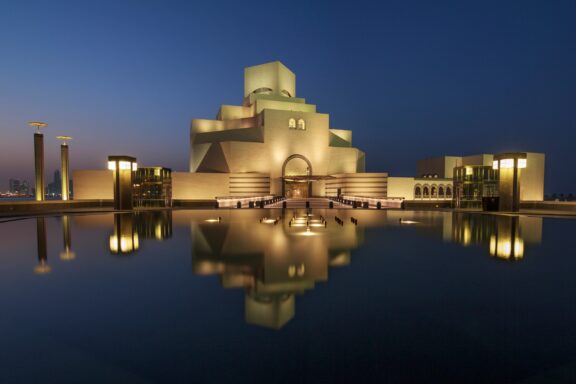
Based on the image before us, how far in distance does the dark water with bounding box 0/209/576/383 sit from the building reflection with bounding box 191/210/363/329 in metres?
0.04

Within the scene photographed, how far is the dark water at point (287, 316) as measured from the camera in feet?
9.98

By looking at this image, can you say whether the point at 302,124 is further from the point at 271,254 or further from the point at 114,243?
the point at 271,254

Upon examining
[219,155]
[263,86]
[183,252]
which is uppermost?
[263,86]

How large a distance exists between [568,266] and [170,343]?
370 inches

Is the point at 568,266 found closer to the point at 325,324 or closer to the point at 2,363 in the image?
the point at 325,324

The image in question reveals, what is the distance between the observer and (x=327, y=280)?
233 inches

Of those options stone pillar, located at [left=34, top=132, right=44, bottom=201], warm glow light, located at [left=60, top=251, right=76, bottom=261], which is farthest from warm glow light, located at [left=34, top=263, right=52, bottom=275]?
stone pillar, located at [left=34, top=132, right=44, bottom=201]

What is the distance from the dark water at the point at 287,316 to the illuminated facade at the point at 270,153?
30493mm

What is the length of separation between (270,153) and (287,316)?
39403 millimetres

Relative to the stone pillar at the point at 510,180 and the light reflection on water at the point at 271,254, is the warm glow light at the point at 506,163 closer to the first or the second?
the stone pillar at the point at 510,180

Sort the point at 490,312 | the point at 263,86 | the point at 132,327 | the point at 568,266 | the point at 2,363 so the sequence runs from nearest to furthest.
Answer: the point at 2,363, the point at 132,327, the point at 490,312, the point at 568,266, the point at 263,86

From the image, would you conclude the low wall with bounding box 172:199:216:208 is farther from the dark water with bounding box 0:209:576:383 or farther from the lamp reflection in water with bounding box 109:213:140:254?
the dark water with bounding box 0:209:576:383

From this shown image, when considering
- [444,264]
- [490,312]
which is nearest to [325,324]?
[490,312]

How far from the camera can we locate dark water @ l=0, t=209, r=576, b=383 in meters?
3.04
